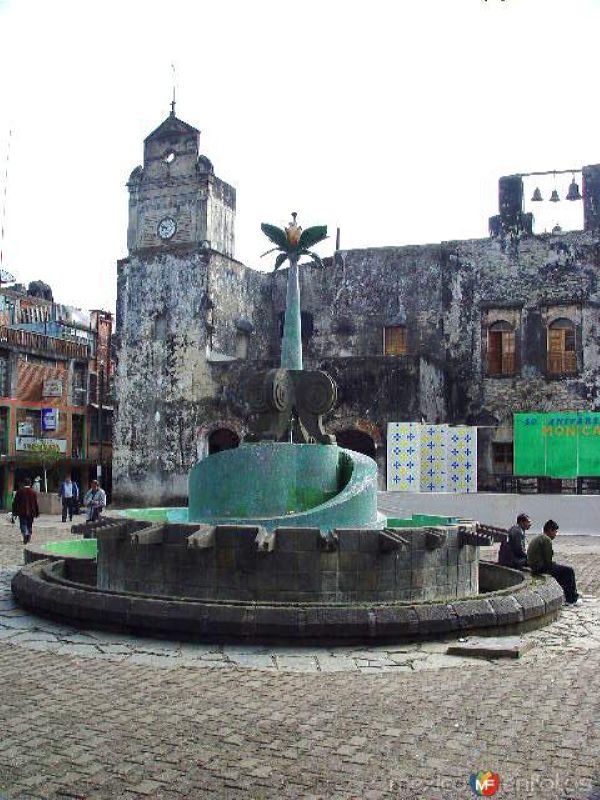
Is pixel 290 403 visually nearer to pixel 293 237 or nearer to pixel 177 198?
pixel 293 237

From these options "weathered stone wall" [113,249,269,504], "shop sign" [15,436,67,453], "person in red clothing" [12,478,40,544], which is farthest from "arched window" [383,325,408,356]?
"shop sign" [15,436,67,453]

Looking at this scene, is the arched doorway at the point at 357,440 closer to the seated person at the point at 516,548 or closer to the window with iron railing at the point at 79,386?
the seated person at the point at 516,548

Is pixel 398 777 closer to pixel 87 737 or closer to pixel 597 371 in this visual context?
pixel 87 737

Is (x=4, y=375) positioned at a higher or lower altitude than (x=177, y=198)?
lower

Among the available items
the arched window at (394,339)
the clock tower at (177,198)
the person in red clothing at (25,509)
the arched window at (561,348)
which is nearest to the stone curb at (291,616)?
the person in red clothing at (25,509)

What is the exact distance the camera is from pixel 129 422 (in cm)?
2588

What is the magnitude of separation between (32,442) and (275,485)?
25309 mm

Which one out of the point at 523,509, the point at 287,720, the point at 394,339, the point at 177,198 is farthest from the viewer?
the point at 177,198

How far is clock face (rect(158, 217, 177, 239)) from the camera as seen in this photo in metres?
26.0

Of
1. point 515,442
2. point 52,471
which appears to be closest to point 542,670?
point 515,442

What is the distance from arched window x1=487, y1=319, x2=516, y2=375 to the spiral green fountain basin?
16.0m

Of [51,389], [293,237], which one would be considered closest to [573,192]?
[293,237]

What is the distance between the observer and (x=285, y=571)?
6.77 metres

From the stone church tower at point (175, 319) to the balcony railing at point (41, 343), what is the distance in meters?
7.40
